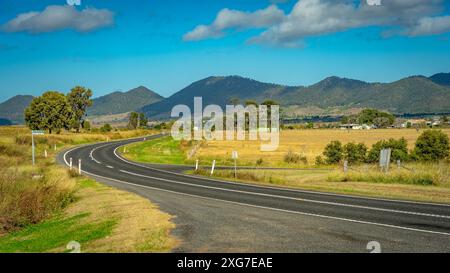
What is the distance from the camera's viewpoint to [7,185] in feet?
59.9

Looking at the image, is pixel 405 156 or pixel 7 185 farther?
pixel 405 156

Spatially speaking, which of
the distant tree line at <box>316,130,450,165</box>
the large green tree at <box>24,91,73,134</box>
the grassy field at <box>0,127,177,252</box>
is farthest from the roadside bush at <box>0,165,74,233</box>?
the large green tree at <box>24,91,73,134</box>

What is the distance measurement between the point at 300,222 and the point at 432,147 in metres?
34.3

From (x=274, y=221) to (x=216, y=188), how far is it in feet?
37.8

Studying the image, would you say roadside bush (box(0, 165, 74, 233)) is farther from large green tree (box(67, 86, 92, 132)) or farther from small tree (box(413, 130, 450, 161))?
large green tree (box(67, 86, 92, 132))

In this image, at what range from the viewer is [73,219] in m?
16.3

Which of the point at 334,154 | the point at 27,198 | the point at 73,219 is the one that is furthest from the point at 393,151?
the point at 27,198

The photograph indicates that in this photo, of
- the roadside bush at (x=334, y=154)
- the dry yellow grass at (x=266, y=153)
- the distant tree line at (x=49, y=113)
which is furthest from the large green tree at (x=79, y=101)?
the roadside bush at (x=334, y=154)

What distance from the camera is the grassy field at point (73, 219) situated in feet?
37.6

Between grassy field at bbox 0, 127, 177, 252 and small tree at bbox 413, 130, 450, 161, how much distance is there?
31857 millimetres

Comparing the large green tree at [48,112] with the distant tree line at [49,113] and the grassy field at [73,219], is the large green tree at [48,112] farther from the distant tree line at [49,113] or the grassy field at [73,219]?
the grassy field at [73,219]

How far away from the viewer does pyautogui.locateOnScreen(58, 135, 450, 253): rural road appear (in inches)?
410

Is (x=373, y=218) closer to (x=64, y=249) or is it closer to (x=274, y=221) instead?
(x=274, y=221)
